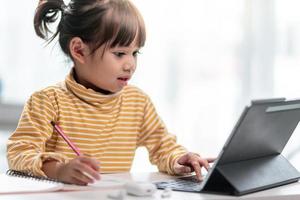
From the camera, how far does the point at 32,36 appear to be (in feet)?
9.53

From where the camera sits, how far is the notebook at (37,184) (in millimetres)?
1201

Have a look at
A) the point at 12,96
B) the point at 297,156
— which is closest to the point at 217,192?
the point at 297,156

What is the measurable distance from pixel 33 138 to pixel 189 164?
36cm

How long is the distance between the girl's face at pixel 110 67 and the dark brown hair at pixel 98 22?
0.02 meters

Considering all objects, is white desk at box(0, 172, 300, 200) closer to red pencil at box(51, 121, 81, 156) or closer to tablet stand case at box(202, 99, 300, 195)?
tablet stand case at box(202, 99, 300, 195)

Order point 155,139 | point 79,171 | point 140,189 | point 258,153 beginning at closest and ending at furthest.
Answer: point 140,189 < point 79,171 < point 258,153 < point 155,139

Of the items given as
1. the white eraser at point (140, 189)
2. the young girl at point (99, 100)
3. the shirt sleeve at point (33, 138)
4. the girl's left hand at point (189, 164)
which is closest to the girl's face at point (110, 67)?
the young girl at point (99, 100)

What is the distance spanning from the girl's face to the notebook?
306mm

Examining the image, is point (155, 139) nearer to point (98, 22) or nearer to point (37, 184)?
point (98, 22)

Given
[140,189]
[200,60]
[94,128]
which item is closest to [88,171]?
[140,189]

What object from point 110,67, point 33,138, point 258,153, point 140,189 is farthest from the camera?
point 110,67

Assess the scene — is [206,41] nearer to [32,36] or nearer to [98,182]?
[32,36]

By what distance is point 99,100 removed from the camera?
1.62 metres

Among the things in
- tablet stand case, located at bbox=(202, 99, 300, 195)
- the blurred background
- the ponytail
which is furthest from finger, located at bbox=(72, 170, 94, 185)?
the blurred background
